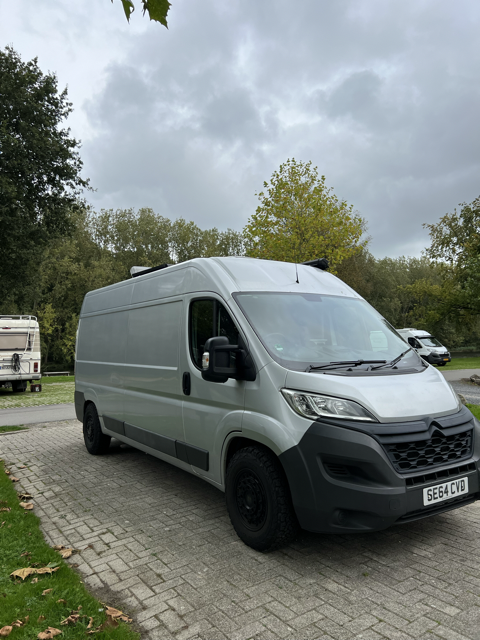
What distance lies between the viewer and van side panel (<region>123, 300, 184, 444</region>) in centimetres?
513

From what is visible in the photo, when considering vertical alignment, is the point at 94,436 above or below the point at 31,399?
above

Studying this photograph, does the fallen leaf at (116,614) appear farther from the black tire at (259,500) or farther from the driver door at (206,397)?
the driver door at (206,397)

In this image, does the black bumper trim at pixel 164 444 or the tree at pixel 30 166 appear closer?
the black bumper trim at pixel 164 444

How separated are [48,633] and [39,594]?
50cm

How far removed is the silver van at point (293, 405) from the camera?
11.2 feet

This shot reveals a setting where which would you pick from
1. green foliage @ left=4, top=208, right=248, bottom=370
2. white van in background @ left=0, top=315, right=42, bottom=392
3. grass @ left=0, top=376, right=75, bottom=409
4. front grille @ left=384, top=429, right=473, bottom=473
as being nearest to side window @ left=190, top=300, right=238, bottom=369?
front grille @ left=384, top=429, right=473, bottom=473

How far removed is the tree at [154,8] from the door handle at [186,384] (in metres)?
3.14

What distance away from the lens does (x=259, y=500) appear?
385 centimetres

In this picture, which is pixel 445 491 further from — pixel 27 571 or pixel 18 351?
pixel 18 351

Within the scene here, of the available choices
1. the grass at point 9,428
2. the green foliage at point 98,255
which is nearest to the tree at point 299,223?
the grass at point 9,428

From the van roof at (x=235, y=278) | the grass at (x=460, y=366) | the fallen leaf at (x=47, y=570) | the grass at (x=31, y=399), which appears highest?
the van roof at (x=235, y=278)

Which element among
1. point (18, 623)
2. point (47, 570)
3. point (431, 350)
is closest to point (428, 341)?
point (431, 350)

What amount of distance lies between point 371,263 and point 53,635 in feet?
167

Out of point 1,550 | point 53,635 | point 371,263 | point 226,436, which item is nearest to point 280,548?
point 226,436
